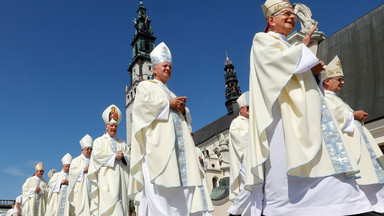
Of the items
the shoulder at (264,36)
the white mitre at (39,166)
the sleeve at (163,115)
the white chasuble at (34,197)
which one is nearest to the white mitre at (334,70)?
the shoulder at (264,36)

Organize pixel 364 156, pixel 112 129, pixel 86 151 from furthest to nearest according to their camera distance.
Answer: pixel 86 151 → pixel 112 129 → pixel 364 156

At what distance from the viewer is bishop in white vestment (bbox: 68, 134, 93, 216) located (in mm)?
8109

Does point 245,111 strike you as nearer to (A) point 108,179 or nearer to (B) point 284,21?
(A) point 108,179

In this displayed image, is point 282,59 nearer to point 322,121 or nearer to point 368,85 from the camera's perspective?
point 322,121

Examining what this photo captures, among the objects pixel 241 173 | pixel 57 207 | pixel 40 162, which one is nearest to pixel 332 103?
pixel 241 173

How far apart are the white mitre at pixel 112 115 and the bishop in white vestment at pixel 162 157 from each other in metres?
2.94

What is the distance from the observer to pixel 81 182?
847 centimetres

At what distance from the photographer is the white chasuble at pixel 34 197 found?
Answer: 12578 millimetres

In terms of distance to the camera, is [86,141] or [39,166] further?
[39,166]

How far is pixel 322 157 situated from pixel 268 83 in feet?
2.63

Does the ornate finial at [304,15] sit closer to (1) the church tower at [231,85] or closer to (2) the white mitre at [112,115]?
(2) the white mitre at [112,115]

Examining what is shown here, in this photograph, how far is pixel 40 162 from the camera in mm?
13227

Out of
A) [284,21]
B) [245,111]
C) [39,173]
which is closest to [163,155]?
[284,21]

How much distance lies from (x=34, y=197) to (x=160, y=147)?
10.2 metres
